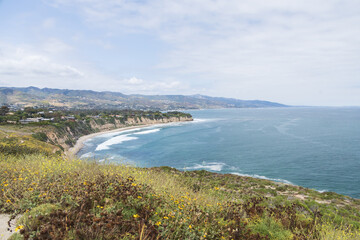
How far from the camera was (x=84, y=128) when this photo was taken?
271ft

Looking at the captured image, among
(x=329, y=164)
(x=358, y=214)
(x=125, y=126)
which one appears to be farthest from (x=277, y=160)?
(x=125, y=126)

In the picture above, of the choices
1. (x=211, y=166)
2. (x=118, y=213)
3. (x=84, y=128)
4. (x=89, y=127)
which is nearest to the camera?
(x=118, y=213)

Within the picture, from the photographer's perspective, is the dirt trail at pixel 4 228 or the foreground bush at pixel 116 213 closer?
the foreground bush at pixel 116 213

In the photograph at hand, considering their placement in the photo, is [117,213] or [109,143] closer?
[117,213]

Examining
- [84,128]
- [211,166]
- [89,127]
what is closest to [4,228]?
[211,166]

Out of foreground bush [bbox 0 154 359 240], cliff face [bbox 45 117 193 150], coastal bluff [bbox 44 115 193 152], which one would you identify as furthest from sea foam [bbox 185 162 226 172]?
cliff face [bbox 45 117 193 150]

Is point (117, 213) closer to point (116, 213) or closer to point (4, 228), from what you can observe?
point (116, 213)

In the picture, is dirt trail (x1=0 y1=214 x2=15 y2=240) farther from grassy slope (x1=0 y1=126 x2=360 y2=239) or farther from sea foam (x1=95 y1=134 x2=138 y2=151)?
sea foam (x1=95 y1=134 x2=138 y2=151)

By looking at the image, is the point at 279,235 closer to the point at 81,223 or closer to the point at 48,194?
the point at 81,223

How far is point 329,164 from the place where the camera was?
36.7 metres

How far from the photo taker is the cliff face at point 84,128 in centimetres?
5545

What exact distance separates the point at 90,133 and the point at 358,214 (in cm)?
8665

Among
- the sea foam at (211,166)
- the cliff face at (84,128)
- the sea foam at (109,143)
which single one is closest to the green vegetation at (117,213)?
the sea foam at (211,166)

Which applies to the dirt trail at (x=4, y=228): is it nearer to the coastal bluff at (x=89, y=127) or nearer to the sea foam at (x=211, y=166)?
the sea foam at (x=211, y=166)
